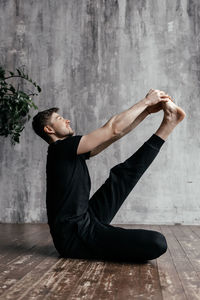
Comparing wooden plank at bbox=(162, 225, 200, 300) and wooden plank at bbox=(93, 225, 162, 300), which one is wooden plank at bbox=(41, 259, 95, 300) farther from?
wooden plank at bbox=(162, 225, 200, 300)

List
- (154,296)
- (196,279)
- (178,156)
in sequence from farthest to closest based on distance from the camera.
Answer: (178,156)
(196,279)
(154,296)

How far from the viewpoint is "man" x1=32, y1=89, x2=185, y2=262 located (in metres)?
1.97

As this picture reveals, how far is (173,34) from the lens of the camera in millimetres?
4035

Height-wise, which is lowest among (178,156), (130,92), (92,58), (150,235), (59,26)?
(150,235)

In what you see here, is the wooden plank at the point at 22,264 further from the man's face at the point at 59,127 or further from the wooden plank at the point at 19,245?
the man's face at the point at 59,127

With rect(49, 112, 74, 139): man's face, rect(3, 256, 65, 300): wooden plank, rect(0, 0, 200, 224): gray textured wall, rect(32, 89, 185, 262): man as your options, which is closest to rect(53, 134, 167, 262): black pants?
rect(32, 89, 185, 262): man

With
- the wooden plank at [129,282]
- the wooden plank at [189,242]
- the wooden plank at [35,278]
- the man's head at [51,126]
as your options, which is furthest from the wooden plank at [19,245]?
the wooden plank at [189,242]

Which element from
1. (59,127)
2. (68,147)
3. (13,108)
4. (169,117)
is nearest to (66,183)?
(68,147)

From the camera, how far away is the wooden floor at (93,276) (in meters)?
1.44

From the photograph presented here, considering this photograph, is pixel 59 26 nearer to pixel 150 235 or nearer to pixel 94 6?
pixel 94 6

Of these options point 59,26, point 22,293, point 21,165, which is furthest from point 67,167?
point 59,26

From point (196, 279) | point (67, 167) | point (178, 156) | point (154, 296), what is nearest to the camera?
point (154, 296)

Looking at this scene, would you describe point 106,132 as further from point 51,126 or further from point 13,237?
point 13,237

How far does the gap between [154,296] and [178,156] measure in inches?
104
